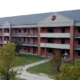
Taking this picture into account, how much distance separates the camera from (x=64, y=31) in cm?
3441

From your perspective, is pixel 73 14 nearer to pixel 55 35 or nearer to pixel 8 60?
pixel 55 35

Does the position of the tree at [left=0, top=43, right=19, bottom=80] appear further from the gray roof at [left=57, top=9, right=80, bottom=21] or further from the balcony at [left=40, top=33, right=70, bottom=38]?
the gray roof at [left=57, top=9, right=80, bottom=21]

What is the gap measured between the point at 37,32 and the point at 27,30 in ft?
12.9

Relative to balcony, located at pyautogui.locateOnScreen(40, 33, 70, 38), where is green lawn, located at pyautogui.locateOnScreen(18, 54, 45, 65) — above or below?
below

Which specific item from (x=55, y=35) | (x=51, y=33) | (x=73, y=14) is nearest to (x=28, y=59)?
(x=51, y=33)

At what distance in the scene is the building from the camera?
3148 cm

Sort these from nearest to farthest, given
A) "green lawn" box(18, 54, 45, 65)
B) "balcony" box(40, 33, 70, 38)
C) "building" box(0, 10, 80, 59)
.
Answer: "green lawn" box(18, 54, 45, 65), "building" box(0, 10, 80, 59), "balcony" box(40, 33, 70, 38)

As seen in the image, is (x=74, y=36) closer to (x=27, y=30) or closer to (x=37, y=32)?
(x=37, y=32)

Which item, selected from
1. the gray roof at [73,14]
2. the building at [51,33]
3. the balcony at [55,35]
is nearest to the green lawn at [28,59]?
the building at [51,33]

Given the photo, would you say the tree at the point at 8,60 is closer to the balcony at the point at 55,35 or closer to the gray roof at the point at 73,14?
the balcony at the point at 55,35

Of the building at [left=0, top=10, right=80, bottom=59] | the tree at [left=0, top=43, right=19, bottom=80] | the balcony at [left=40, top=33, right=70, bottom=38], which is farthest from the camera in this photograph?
the balcony at [left=40, top=33, right=70, bottom=38]

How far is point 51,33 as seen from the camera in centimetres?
3484

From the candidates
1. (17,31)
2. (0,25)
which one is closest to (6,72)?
(17,31)

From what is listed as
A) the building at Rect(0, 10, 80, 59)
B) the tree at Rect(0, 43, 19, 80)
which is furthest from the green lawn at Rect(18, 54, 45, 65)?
the tree at Rect(0, 43, 19, 80)
